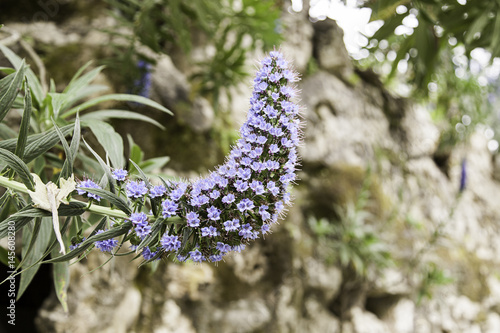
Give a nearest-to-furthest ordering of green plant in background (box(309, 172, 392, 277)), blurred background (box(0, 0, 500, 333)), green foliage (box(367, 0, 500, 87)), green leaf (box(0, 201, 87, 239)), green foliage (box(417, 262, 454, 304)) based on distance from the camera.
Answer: green leaf (box(0, 201, 87, 239)) < green foliage (box(367, 0, 500, 87)) < blurred background (box(0, 0, 500, 333)) < green plant in background (box(309, 172, 392, 277)) < green foliage (box(417, 262, 454, 304))

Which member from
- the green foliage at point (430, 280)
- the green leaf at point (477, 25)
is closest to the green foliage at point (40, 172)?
the green leaf at point (477, 25)

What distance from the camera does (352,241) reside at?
14.3ft

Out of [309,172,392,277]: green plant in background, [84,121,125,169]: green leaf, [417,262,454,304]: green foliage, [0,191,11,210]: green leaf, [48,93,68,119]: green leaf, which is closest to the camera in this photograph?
[0,191,11,210]: green leaf

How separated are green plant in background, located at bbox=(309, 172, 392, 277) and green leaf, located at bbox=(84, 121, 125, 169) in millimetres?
3081

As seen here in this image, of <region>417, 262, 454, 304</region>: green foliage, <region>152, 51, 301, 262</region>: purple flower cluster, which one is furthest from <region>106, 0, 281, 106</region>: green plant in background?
<region>417, 262, 454, 304</region>: green foliage

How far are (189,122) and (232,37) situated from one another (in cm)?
129

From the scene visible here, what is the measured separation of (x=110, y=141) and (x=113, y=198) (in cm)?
56

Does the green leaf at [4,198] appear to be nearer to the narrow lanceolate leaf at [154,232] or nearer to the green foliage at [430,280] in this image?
the narrow lanceolate leaf at [154,232]

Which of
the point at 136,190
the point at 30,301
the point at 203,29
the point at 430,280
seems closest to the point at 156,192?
the point at 136,190

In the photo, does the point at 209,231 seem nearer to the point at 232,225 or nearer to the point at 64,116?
the point at 232,225

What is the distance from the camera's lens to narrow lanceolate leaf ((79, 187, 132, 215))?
0.88 m

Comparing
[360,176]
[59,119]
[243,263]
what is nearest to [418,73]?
[360,176]

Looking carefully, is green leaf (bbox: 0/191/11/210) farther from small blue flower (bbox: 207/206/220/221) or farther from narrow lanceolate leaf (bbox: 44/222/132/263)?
small blue flower (bbox: 207/206/220/221)

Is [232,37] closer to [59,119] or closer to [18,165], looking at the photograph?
[59,119]
